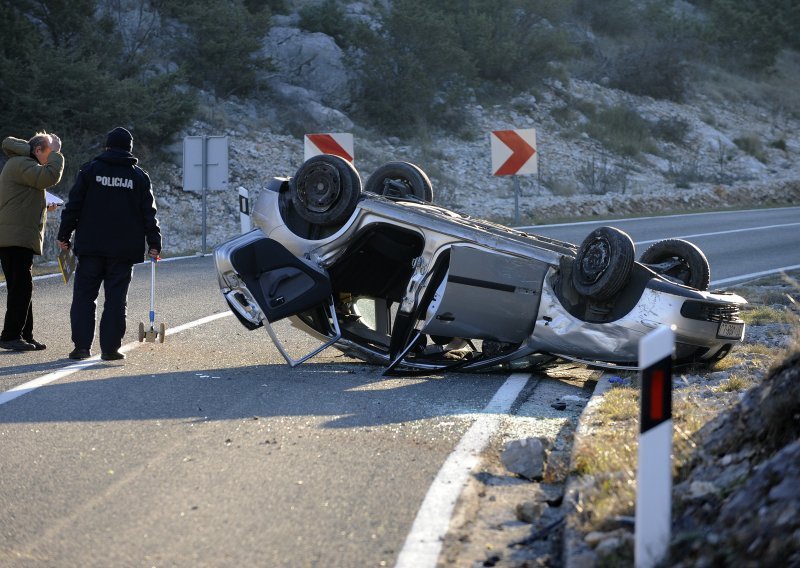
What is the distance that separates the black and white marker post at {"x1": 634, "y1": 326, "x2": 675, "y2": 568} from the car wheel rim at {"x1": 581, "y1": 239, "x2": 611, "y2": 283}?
4.37 m

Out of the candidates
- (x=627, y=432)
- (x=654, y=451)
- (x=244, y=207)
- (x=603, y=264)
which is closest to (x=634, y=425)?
(x=627, y=432)

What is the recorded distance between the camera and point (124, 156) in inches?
384

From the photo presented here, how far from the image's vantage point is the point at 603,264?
834 cm

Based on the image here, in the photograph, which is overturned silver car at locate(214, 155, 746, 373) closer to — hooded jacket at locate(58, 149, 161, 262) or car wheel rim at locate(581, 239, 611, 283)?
car wheel rim at locate(581, 239, 611, 283)

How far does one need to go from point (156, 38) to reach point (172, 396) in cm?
2670

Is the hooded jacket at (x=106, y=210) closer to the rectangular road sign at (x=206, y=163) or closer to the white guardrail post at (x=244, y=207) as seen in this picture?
the white guardrail post at (x=244, y=207)

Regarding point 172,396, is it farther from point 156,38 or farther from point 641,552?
point 156,38

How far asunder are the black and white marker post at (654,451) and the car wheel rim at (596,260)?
4.37 metres

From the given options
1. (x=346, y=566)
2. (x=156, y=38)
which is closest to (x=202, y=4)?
(x=156, y=38)

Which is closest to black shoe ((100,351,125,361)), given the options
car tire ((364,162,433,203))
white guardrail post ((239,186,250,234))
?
car tire ((364,162,433,203))

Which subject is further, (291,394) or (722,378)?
(722,378)

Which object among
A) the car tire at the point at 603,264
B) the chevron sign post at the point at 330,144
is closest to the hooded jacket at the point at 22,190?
the car tire at the point at 603,264

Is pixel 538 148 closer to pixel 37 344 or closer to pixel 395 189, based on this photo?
pixel 395 189

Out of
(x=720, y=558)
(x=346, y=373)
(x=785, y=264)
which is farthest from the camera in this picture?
(x=785, y=264)
